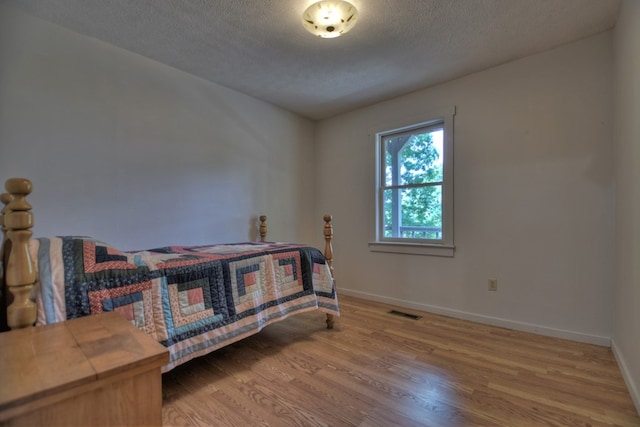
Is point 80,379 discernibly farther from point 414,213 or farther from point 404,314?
point 414,213

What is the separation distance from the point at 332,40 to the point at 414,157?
1.62 meters

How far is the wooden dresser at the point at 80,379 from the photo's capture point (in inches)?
28.0

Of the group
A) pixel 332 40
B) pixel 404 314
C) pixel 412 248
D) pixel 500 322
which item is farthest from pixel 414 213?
pixel 332 40

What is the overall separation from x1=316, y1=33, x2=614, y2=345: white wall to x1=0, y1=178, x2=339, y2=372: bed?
4.62ft

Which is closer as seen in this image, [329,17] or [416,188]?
[329,17]

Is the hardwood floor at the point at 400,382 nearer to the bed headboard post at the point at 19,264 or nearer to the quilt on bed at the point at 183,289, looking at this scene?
the quilt on bed at the point at 183,289

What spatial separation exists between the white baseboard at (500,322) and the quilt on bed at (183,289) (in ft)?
3.71

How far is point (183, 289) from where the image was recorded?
1751 mm

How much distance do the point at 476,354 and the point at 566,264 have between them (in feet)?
3.58

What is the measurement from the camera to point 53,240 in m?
1.41

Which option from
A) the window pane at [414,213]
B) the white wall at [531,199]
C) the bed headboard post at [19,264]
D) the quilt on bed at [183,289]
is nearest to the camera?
the bed headboard post at [19,264]

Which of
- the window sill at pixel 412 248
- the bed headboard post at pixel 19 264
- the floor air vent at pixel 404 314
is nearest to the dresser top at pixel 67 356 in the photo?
the bed headboard post at pixel 19 264

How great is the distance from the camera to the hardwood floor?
150cm

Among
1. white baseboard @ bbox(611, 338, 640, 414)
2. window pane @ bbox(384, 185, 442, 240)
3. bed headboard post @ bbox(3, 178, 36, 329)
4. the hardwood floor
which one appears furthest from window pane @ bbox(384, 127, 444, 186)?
bed headboard post @ bbox(3, 178, 36, 329)
